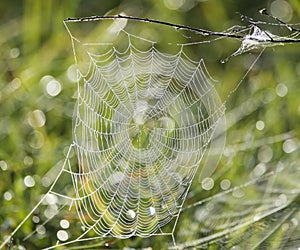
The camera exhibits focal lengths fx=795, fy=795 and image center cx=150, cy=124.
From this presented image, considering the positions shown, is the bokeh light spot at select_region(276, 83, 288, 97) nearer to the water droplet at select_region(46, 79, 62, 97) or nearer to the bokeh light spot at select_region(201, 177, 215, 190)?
the bokeh light spot at select_region(201, 177, 215, 190)

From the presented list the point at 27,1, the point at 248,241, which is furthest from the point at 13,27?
the point at 248,241

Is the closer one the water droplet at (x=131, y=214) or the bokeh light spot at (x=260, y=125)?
the water droplet at (x=131, y=214)

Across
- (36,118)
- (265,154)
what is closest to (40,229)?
(36,118)

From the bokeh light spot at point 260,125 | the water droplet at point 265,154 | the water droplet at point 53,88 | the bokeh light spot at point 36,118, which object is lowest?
the water droplet at point 265,154

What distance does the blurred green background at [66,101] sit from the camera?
1.30m

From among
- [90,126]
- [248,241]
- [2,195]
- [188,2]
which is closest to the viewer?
[248,241]

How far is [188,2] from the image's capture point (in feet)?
5.60

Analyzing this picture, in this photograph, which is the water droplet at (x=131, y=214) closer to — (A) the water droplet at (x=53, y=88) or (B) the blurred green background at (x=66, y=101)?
(B) the blurred green background at (x=66, y=101)

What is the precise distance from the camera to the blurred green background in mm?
1296

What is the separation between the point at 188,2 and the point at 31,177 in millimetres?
610

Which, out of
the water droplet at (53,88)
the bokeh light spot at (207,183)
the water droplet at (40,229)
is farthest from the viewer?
the water droplet at (53,88)

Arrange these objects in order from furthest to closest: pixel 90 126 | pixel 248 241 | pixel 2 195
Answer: pixel 90 126 < pixel 2 195 < pixel 248 241

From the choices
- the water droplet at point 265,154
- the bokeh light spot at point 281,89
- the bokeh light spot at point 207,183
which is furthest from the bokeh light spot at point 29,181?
the bokeh light spot at point 281,89

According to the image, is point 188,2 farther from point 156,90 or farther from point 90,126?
point 90,126
